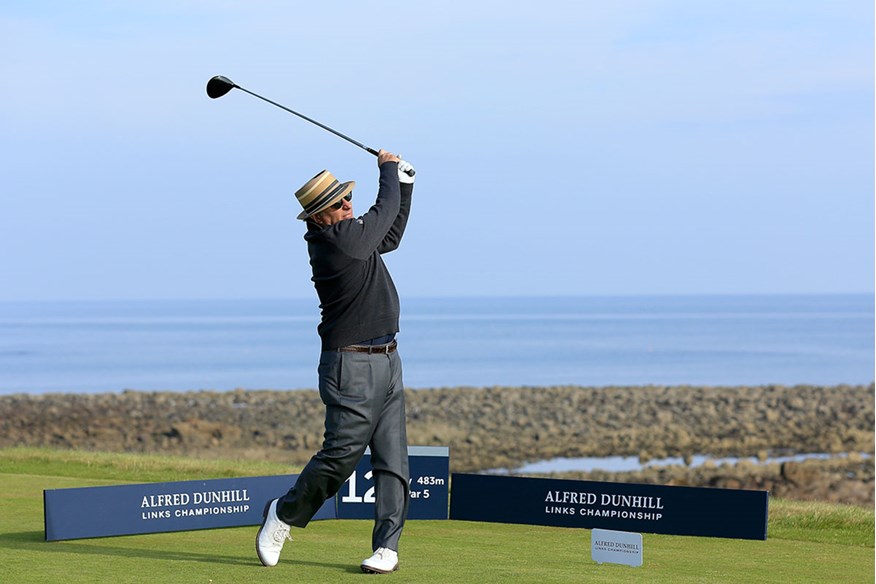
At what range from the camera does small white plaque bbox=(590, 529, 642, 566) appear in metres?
6.80

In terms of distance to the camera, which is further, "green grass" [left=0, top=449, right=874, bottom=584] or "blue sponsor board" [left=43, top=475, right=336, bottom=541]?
"blue sponsor board" [left=43, top=475, right=336, bottom=541]

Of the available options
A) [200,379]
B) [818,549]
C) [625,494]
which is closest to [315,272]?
[625,494]

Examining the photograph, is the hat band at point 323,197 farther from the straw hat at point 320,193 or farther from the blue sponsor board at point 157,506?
the blue sponsor board at point 157,506

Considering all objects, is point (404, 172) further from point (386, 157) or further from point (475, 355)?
point (475, 355)

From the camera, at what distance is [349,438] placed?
6.50 m

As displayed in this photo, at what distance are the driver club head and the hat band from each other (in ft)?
4.95

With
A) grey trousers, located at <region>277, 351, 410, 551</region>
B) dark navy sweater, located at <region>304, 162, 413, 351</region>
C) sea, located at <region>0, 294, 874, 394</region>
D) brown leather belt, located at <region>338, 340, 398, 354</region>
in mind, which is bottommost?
sea, located at <region>0, 294, 874, 394</region>

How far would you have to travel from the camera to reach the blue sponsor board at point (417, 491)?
8906mm

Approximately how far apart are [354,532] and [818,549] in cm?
293

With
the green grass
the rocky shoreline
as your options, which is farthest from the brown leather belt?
the rocky shoreline

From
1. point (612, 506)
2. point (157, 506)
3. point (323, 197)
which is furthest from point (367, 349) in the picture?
point (612, 506)

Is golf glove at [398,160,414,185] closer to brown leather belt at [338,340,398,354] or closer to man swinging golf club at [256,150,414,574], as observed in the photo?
man swinging golf club at [256,150,414,574]

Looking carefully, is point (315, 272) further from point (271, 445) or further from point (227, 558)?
point (271, 445)

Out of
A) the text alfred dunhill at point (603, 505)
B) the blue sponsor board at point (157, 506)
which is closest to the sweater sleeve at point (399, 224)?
the blue sponsor board at point (157, 506)
